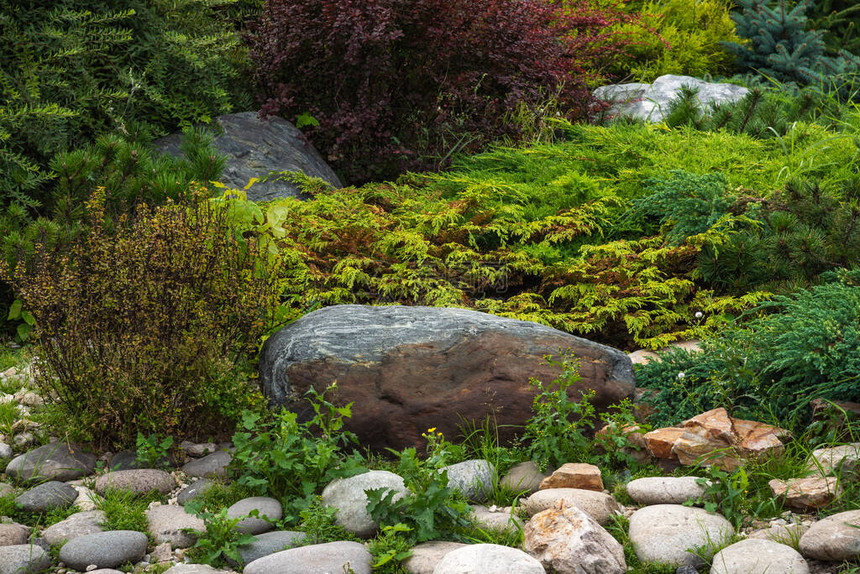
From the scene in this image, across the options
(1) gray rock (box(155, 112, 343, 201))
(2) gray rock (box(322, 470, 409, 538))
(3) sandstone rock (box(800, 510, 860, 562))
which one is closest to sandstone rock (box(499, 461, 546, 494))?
(2) gray rock (box(322, 470, 409, 538))

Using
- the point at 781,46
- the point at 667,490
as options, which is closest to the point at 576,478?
the point at 667,490

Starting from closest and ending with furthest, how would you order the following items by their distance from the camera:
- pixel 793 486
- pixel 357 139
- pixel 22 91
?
pixel 793 486
pixel 22 91
pixel 357 139

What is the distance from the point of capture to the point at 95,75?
21.0ft

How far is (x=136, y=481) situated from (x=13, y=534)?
1.81 ft

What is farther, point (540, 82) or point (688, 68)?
point (688, 68)

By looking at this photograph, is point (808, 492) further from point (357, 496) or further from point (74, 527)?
point (74, 527)

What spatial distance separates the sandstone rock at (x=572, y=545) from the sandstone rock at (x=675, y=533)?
11 centimetres

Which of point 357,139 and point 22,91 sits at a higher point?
point 22,91

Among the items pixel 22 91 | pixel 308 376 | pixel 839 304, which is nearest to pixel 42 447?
pixel 308 376

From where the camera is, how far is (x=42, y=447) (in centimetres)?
380

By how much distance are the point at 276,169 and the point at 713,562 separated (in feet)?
18.2

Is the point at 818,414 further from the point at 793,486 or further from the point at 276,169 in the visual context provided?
the point at 276,169

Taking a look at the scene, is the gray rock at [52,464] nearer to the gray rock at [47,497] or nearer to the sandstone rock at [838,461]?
the gray rock at [47,497]

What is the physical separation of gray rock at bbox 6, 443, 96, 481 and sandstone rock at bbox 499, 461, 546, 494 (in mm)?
2024
